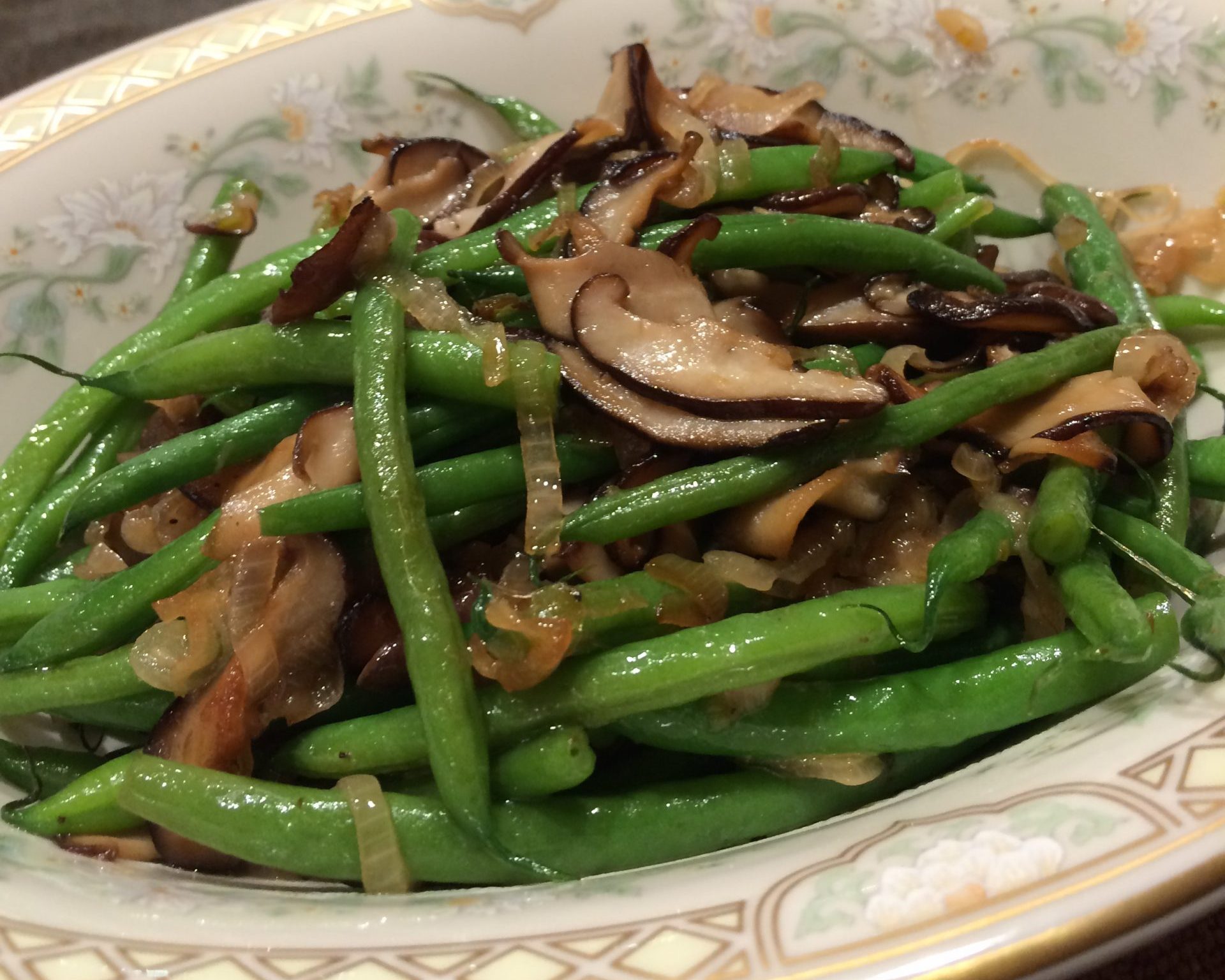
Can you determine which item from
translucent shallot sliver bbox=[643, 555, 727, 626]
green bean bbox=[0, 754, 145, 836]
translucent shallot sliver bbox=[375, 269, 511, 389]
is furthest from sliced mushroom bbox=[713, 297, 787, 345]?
green bean bbox=[0, 754, 145, 836]

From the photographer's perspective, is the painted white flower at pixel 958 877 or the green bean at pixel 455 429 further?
the green bean at pixel 455 429

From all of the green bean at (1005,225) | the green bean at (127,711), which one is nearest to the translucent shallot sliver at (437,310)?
the green bean at (127,711)

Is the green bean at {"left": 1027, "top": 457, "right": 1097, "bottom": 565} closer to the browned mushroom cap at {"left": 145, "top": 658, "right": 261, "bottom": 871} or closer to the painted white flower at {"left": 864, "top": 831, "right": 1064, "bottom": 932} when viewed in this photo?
the painted white flower at {"left": 864, "top": 831, "right": 1064, "bottom": 932}

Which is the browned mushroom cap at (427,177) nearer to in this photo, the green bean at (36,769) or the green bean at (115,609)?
the green bean at (115,609)

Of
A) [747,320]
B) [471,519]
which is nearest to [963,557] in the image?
[747,320]

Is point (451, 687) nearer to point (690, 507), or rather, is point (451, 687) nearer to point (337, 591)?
point (337, 591)

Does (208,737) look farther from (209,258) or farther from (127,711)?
(209,258)
